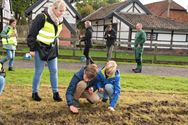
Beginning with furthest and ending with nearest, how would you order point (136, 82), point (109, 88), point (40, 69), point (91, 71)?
1. point (136, 82)
2. point (40, 69)
3. point (109, 88)
4. point (91, 71)

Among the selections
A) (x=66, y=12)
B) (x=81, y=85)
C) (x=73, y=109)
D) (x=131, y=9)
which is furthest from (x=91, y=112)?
(x=131, y=9)

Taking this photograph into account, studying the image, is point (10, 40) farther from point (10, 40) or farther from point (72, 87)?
point (72, 87)

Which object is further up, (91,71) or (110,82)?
(91,71)

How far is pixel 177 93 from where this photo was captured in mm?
8789

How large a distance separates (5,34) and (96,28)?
3112 centimetres

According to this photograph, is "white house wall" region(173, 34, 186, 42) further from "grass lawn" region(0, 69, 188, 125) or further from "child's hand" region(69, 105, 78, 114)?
"child's hand" region(69, 105, 78, 114)

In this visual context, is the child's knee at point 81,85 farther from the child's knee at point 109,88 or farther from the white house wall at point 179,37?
the white house wall at point 179,37

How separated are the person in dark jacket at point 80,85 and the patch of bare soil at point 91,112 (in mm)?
180

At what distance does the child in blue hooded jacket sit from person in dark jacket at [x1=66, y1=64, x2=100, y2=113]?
0.18m

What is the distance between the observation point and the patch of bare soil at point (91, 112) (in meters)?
5.65

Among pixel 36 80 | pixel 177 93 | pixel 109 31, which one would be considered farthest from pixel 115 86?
pixel 109 31

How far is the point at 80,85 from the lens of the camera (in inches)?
240

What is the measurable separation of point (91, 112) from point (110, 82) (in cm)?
66

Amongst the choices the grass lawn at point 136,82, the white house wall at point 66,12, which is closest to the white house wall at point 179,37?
the white house wall at point 66,12
